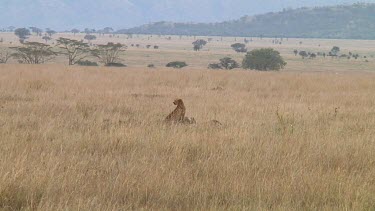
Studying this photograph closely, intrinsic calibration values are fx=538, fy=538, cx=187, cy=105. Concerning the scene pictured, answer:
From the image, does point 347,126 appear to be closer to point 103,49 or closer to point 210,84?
point 210,84

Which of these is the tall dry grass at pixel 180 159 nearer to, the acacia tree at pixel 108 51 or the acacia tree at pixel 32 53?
the acacia tree at pixel 32 53

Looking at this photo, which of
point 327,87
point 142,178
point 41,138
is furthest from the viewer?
point 327,87

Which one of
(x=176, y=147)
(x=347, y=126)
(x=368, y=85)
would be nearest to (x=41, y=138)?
(x=176, y=147)

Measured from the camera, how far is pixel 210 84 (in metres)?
18.5

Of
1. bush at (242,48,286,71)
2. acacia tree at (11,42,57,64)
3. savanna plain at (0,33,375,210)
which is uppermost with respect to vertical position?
savanna plain at (0,33,375,210)

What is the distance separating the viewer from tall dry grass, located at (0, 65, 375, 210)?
13.9ft

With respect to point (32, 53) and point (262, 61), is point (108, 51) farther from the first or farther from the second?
point (262, 61)

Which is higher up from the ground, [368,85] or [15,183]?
[15,183]

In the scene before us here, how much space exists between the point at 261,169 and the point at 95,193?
1.77 meters

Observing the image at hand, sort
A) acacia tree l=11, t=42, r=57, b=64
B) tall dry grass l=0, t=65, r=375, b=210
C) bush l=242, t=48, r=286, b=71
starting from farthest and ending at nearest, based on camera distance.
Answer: bush l=242, t=48, r=286, b=71 → acacia tree l=11, t=42, r=57, b=64 → tall dry grass l=0, t=65, r=375, b=210

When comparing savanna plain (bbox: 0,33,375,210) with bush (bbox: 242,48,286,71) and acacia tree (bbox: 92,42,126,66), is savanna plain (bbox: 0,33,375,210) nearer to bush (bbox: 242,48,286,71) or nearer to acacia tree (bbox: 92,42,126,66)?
acacia tree (bbox: 92,42,126,66)

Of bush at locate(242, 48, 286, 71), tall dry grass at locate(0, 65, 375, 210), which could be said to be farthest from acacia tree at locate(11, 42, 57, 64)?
tall dry grass at locate(0, 65, 375, 210)

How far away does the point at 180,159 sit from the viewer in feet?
18.6

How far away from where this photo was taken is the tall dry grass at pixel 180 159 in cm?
425
